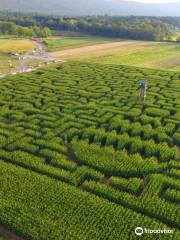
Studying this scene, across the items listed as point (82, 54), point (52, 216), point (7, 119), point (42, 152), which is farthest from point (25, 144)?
point (82, 54)

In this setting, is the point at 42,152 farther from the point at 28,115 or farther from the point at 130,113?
the point at 130,113

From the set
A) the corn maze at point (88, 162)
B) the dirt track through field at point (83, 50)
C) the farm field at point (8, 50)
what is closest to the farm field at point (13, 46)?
the farm field at point (8, 50)

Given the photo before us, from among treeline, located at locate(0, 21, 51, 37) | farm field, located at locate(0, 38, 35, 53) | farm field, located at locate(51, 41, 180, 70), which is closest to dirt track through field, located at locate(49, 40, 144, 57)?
farm field, located at locate(51, 41, 180, 70)

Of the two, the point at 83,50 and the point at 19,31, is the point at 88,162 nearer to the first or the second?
the point at 83,50

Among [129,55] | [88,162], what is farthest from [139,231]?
[129,55]

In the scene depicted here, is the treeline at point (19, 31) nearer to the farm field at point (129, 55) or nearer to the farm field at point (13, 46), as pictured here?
the farm field at point (13, 46)

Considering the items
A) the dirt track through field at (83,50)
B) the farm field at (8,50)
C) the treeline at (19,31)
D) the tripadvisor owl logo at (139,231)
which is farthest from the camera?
the treeline at (19,31)
